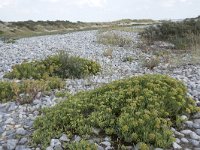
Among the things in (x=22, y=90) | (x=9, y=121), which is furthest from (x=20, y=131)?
(x=22, y=90)

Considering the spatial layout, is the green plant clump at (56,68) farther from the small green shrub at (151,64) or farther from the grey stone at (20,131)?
the grey stone at (20,131)

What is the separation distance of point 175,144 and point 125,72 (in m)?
7.07

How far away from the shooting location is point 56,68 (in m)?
12.0

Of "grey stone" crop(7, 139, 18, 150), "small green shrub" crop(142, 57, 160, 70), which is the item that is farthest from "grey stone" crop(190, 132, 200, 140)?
"small green shrub" crop(142, 57, 160, 70)

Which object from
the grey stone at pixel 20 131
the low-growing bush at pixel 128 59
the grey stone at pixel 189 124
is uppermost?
the grey stone at pixel 20 131

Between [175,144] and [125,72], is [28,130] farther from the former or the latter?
[125,72]

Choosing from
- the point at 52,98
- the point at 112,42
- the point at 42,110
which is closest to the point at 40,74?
the point at 52,98

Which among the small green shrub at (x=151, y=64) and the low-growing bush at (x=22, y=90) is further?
the small green shrub at (x=151, y=64)

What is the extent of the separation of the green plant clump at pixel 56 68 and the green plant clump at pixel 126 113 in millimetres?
4038

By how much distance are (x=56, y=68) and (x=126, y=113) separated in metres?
5.87

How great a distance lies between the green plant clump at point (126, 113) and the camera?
245 inches

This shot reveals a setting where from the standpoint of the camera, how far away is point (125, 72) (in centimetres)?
1316

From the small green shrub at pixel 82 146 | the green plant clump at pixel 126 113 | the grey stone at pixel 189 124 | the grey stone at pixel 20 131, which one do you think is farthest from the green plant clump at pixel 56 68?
the small green shrub at pixel 82 146

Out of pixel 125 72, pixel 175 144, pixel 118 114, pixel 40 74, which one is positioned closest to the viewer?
pixel 175 144
